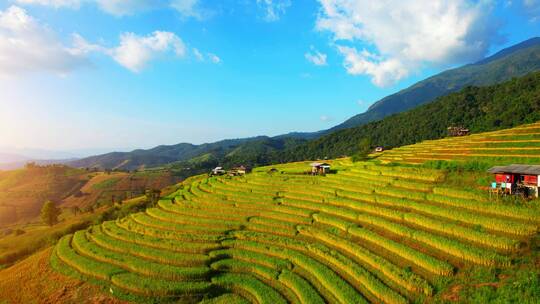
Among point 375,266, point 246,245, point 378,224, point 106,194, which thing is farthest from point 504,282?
point 106,194

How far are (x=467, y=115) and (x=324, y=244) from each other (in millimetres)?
157925

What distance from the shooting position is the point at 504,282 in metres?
17.2

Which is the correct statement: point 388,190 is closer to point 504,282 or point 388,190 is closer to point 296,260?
point 296,260

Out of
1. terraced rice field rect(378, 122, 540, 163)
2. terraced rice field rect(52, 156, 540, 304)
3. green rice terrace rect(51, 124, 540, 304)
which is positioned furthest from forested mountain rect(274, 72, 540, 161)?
terraced rice field rect(52, 156, 540, 304)

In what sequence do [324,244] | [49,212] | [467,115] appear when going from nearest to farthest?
[324,244] → [49,212] → [467,115]

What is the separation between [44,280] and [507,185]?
147ft

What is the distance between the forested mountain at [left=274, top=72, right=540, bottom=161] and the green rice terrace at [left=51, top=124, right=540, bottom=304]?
85114mm

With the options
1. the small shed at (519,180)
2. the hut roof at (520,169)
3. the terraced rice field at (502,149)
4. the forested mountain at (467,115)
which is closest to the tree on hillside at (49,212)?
the terraced rice field at (502,149)

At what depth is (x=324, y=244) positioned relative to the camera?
28.6 meters

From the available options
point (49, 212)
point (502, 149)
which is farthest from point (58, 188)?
point (502, 149)

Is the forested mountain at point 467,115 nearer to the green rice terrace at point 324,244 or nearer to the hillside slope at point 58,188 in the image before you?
the green rice terrace at point 324,244

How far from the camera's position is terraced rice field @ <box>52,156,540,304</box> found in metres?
21.1

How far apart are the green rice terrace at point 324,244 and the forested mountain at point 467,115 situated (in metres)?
85.1

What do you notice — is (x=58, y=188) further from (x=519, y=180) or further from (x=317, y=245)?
(x=519, y=180)
